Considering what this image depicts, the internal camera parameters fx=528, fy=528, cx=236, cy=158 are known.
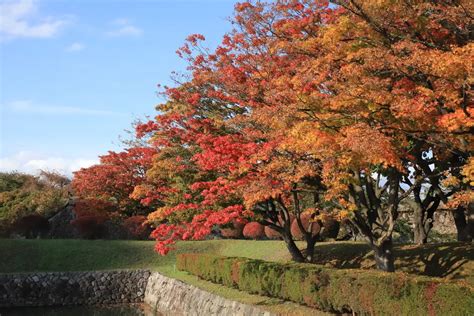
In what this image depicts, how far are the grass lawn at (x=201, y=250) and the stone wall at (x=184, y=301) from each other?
41 cm

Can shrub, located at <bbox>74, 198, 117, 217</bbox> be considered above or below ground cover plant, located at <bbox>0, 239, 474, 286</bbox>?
above

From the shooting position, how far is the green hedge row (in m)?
10.7

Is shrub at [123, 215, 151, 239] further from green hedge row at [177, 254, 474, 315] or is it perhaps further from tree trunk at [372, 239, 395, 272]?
tree trunk at [372, 239, 395, 272]

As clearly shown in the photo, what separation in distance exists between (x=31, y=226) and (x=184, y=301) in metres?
18.8

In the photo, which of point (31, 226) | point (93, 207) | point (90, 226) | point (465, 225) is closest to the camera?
point (465, 225)

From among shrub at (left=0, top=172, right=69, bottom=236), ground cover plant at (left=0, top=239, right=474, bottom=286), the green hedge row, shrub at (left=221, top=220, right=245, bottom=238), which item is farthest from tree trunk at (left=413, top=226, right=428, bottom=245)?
shrub at (left=0, top=172, right=69, bottom=236)

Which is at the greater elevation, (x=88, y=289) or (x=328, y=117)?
(x=328, y=117)

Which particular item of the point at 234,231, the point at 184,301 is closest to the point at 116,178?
the point at 234,231

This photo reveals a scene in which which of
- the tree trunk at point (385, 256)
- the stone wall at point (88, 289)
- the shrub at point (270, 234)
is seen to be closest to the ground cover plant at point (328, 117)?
the tree trunk at point (385, 256)

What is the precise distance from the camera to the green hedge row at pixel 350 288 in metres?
10.7

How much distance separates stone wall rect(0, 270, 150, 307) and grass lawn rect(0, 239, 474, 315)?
4.72ft

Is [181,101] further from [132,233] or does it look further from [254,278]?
[132,233]

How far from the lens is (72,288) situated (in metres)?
27.3

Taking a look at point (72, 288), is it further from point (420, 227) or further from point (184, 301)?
point (420, 227)
